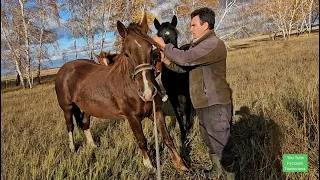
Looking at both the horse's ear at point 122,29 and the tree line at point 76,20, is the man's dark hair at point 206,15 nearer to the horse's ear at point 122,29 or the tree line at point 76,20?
the horse's ear at point 122,29

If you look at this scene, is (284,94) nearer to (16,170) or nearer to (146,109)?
(146,109)

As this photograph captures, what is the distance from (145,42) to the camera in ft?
10.4

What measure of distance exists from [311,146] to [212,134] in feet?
4.23

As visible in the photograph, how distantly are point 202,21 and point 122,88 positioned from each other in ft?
5.06

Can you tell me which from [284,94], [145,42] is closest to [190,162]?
[145,42]

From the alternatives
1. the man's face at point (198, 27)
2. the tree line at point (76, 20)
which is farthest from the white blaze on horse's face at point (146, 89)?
the tree line at point (76, 20)

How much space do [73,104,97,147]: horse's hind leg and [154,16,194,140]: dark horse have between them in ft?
5.35

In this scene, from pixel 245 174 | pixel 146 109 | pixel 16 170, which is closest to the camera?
pixel 245 174

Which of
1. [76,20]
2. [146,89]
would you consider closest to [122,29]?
[146,89]

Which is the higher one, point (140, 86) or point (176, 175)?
point (140, 86)

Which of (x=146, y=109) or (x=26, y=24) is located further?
(x=26, y=24)

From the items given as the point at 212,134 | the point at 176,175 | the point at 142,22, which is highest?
the point at 142,22

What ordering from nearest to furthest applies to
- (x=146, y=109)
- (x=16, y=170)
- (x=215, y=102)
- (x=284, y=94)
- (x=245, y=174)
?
(x=215, y=102), (x=245, y=174), (x=16, y=170), (x=146, y=109), (x=284, y=94)

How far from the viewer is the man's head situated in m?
3.06
